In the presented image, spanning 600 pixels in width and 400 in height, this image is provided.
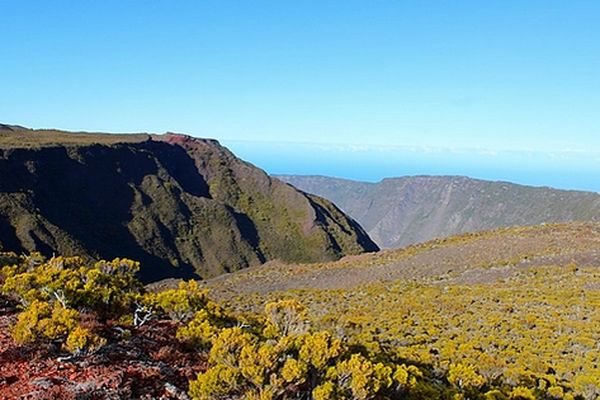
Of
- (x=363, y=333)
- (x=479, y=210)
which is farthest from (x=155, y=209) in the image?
(x=479, y=210)

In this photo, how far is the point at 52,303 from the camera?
502 inches

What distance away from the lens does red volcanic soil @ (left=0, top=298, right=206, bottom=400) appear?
26.6ft

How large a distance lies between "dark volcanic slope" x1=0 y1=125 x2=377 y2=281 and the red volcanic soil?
56.4 meters

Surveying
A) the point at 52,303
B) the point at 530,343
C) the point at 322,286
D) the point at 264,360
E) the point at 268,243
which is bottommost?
the point at 268,243

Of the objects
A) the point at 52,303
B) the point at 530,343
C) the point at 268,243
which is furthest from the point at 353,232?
the point at 52,303

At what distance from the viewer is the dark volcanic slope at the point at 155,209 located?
66938 millimetres

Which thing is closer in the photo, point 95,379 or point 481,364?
point 95,379

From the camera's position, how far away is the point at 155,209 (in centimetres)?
8438

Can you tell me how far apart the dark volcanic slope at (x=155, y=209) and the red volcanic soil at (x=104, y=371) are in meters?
56.4

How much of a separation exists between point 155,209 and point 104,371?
7864 centimetres

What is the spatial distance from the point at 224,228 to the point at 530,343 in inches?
2873

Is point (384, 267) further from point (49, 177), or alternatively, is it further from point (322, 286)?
point (49, 177)

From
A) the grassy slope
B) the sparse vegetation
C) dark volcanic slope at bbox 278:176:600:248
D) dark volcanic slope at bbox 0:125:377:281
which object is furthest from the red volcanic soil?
dark volcanic slope at bbox 278:176:600:248

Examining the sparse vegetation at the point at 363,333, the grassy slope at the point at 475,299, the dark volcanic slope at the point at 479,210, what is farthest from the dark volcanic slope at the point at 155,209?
the dark volcanic slope at the point at 479,210
